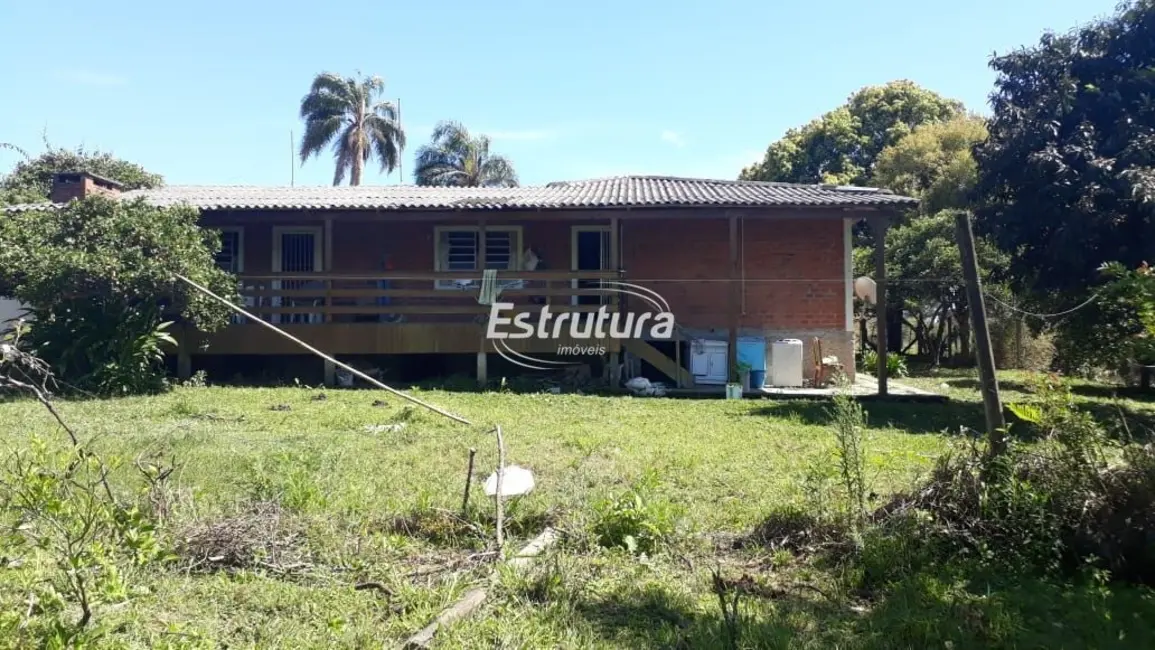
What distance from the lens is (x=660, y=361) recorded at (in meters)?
12.4

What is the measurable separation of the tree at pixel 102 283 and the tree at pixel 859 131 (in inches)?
937

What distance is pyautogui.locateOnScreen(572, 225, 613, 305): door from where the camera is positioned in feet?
47.1

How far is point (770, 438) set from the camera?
7695 millimetres

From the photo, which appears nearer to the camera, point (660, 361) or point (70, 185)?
point (660, 361)

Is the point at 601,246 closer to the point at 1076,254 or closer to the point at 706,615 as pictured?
the point at 1076,254

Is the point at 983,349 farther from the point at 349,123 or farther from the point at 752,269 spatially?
the point at 349,123

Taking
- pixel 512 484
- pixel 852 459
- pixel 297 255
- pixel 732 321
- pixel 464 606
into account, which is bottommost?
pixel 464 606

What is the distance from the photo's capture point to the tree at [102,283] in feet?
33.4

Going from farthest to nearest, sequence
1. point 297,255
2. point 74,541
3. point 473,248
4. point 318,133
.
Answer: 1. point 318,133
2. point 297,255
3. point 473,248
4. point 74,541

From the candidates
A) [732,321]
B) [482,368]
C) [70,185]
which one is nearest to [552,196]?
[482,368]

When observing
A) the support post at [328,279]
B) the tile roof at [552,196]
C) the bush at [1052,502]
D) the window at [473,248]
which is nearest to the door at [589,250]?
the tile roof at [552,196]

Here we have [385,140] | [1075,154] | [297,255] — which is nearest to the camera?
[1075,154]

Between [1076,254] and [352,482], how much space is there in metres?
9.39

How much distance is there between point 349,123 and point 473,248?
20049 millimetres
